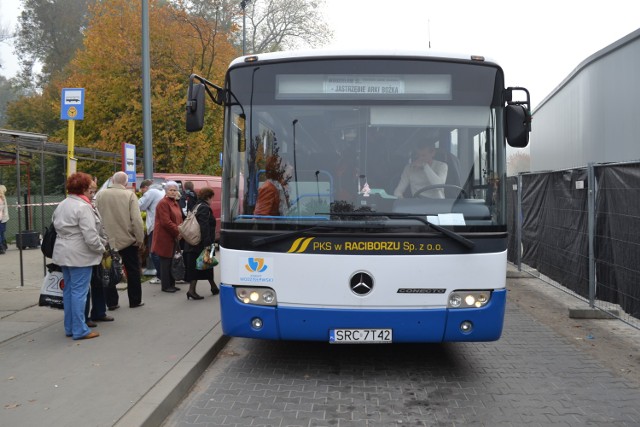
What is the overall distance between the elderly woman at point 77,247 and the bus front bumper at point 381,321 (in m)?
1.87

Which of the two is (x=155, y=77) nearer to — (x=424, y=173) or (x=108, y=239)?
(x=108, y=239)

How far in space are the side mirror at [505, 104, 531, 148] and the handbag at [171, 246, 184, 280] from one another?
234 inches

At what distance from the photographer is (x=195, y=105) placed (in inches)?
239

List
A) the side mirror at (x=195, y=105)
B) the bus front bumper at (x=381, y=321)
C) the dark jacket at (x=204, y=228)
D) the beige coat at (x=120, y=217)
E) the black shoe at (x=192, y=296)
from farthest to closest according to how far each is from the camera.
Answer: the black shoe at (x=192, y=296), the dark jacket at (x=204, y=228), the beige coat at (x=120, y=217), the side mirror at (x=195, y=105), the bus front bumper at (x=381, y=321)

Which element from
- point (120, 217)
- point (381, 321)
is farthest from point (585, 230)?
point (120, 217)

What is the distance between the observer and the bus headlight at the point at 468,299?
549 cm

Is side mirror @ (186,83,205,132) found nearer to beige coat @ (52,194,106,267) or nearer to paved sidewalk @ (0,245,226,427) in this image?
beige coat @ (52,194,106,267)

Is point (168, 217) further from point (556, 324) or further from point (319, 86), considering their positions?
point (556, 324)

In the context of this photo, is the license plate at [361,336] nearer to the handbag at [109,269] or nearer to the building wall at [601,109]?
the handbag at [109,269]

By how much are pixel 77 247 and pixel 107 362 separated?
4.47 ft

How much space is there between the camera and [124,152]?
11305 millimetres

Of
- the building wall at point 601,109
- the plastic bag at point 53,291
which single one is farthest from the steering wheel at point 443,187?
the building wall at point 601,109

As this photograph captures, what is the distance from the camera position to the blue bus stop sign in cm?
921

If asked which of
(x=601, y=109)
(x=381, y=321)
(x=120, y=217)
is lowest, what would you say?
(x=381, y=321)
